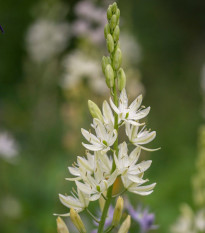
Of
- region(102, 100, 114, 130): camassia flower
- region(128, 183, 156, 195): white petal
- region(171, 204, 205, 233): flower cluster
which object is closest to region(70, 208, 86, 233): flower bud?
region(128, 183, 156, 195): white petal

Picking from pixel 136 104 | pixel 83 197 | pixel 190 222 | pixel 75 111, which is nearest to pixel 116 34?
pixel 136 104

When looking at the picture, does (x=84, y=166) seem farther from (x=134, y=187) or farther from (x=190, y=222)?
(x=190, y=222)

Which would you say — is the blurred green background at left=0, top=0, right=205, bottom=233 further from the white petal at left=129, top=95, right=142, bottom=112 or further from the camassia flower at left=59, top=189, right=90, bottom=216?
the white petal at left=129, top=95, right=142, bottom=112

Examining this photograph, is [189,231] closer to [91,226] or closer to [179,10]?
[91,226]

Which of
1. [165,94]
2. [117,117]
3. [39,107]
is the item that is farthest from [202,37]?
[117,117]

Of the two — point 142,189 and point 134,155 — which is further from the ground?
point 134,155

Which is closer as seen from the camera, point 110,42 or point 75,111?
point 110,42

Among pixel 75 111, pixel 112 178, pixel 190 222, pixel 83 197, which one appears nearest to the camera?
pixel 112 178
